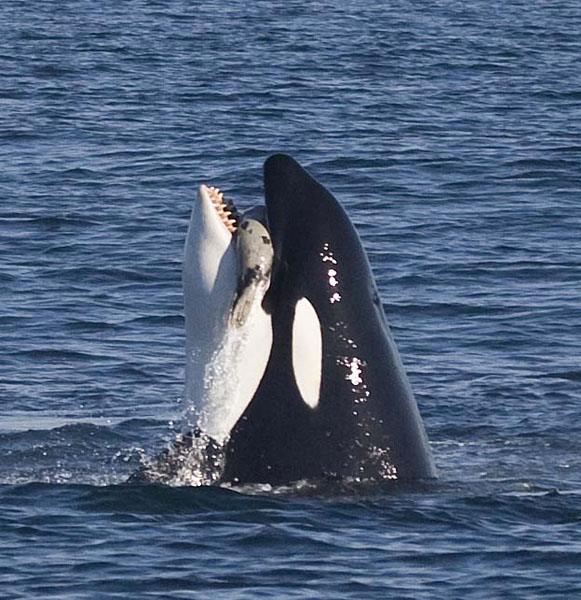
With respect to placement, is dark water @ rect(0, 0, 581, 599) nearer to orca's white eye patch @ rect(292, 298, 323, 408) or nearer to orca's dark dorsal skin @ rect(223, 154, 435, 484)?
orca's dark dorsal skin @ rect(223, 154, 435, 484)

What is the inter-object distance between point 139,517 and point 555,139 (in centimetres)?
2635

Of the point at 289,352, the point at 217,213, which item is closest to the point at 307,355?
the point at 289,352

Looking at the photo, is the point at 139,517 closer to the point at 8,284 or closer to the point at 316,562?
the point at 316,562

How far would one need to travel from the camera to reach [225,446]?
15.9m

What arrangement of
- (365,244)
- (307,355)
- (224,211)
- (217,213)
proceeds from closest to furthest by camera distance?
(307,355), (217,213), (224,211), (365,244)

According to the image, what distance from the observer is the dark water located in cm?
1505

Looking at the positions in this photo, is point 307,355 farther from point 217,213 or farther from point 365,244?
point 365,244

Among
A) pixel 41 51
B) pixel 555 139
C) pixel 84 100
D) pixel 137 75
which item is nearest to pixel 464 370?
pixel 555 139

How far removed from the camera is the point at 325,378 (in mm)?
15609

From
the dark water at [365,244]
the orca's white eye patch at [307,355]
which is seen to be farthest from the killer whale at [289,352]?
the dark water at [365,244]

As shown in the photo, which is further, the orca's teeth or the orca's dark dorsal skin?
the orca's teeth

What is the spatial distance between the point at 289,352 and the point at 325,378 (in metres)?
0.37

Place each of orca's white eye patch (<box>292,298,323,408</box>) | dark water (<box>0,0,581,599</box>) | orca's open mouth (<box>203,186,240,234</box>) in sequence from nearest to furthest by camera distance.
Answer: dark water (<box>0,0,581,599</box>) → orca's white eye patch (<box>292,298,323,408</box>) → orca's open mouth (<box>203,186,240,234</box>)

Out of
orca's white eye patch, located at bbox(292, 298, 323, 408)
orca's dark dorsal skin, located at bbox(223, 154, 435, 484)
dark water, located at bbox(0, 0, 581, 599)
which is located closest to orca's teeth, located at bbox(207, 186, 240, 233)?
orca's dark dorsal skin, located at bbox(223, 154, 435, 484)
